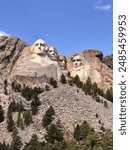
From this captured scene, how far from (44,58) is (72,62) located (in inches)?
268

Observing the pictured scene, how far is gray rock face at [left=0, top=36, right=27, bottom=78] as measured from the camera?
199 ft

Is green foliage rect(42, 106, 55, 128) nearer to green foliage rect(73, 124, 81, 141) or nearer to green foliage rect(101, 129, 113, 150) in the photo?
green foliage rect(73, 124, 81, 141)

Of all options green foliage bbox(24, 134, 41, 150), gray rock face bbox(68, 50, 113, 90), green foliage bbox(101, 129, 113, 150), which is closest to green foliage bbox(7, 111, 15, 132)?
green foliage bbox(24, 134, 41, 150)

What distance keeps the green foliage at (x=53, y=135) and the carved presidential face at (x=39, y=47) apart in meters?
17.8

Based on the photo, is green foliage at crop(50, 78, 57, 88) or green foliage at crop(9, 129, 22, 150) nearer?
green foliage at crop(9, 129, 22, 150)

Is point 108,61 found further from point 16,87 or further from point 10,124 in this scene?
point 10,124

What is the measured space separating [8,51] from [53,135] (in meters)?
22.1

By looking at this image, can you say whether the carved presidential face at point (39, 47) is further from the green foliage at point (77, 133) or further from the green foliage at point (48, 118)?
the green foliage at point (77, 133)

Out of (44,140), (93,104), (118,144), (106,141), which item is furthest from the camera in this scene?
(93,104)

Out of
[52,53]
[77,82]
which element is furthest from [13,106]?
[52,53]

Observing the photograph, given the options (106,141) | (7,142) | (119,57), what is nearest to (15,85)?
(7,142)

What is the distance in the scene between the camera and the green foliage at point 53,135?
41.8 metres

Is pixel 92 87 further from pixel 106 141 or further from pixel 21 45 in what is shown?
pixel 106 141

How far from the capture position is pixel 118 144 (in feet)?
34.3
